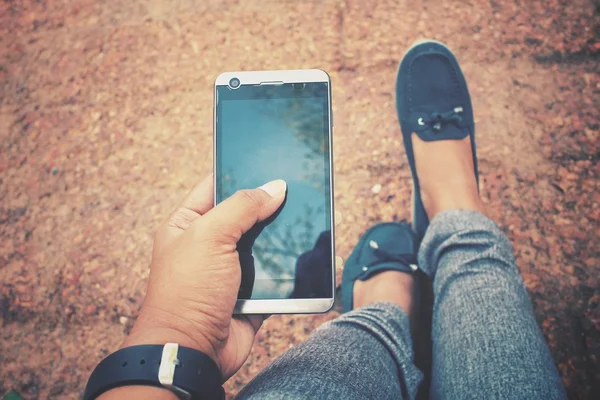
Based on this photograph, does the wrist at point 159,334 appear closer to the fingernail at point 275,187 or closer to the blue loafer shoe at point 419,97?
the fingernail at point 275,187

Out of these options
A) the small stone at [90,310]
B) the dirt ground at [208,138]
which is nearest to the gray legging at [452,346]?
the dirt ground at [208,138]

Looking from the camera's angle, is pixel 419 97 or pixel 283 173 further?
pixel 419 97

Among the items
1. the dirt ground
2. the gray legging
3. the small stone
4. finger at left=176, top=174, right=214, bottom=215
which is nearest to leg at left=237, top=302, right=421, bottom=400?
the gray legging

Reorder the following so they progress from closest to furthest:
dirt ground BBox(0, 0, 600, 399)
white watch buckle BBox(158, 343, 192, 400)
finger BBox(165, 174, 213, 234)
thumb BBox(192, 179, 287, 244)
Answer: white watch buckle BBox(158, 343, 192, 400) → thumb BBox(192, 179, 287, 244) → finger BBox(165, 174, 213, 234) → dirt ground BBox(0, 0, 600, 399)

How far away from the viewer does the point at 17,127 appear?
164 centimetres

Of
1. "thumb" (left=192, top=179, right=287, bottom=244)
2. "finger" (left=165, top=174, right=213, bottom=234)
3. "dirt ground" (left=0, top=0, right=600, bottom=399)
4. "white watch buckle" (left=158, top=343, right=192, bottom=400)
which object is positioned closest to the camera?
"white watch buckle" (left=158, top=343, right=192, bottom=400)

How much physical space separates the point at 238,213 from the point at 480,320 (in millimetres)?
699

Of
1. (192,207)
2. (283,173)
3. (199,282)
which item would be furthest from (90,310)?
(283,173)

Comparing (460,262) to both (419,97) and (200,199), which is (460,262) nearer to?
(419,97)

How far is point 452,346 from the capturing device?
3.36 ft

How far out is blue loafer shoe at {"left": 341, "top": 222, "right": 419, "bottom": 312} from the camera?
1.41 meters

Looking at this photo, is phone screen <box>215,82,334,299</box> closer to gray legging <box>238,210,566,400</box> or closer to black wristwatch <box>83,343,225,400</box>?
gray legging <box>238,210,566,400</box>

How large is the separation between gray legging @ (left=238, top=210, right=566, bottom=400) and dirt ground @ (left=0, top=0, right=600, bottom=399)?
0.92 feet

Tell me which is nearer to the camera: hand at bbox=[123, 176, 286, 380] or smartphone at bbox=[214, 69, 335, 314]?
hand at bbox=[123, 176, 286, 380]
